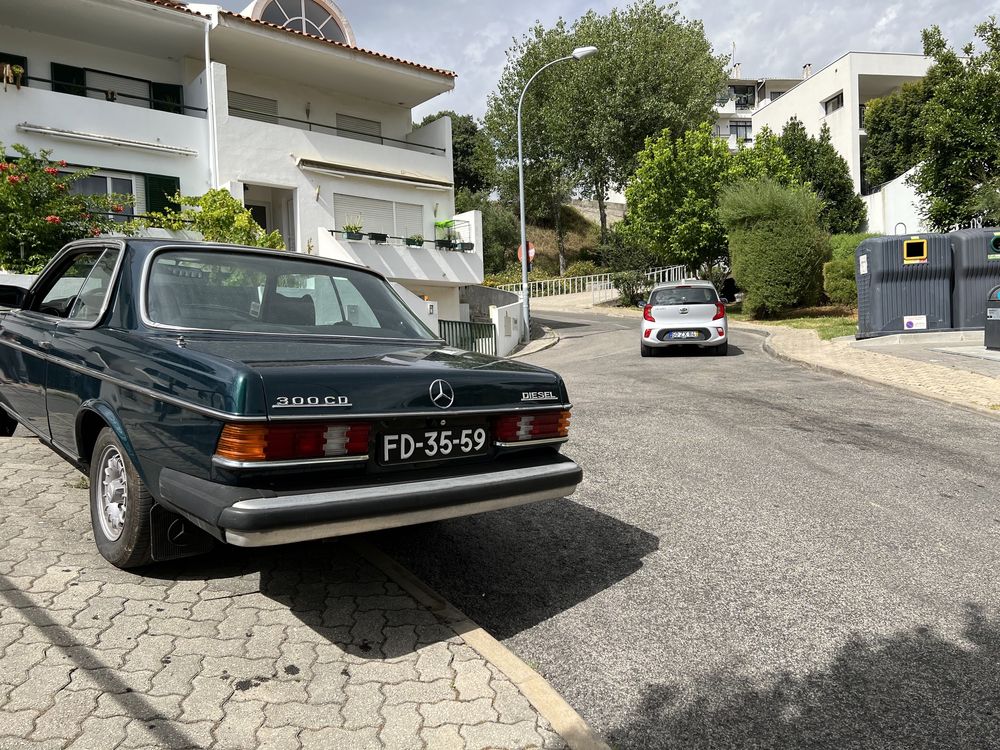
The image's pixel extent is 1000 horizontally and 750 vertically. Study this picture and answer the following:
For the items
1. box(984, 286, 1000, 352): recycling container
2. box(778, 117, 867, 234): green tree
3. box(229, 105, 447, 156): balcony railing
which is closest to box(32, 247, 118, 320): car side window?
box(984, 286, 1000, 352): recycling container

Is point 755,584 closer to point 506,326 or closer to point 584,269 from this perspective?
point 506,326

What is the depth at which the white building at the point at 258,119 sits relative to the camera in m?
16.2

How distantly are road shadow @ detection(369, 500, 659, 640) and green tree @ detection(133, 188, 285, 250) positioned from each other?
1210 centimetres

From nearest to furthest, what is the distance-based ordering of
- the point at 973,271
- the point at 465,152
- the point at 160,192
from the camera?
1. the point at 973,271
2. the point at 160,192
3. the point at 465,152

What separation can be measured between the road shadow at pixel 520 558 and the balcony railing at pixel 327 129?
17839 mm

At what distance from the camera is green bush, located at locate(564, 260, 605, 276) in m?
44.3

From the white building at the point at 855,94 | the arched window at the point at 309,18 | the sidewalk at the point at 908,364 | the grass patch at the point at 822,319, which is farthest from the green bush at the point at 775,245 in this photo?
the white building at the point at 855,94

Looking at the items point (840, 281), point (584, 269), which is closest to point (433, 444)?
point (840, 281)

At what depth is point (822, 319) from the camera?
21.9 m

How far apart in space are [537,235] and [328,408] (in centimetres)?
4932

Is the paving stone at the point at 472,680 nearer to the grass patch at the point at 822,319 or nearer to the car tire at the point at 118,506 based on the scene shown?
the car tire at the point at 118,506

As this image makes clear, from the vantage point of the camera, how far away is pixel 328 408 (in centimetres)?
278

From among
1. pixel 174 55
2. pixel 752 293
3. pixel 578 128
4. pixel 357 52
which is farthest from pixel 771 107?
pixel 174 55

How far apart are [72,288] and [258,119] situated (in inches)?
696
